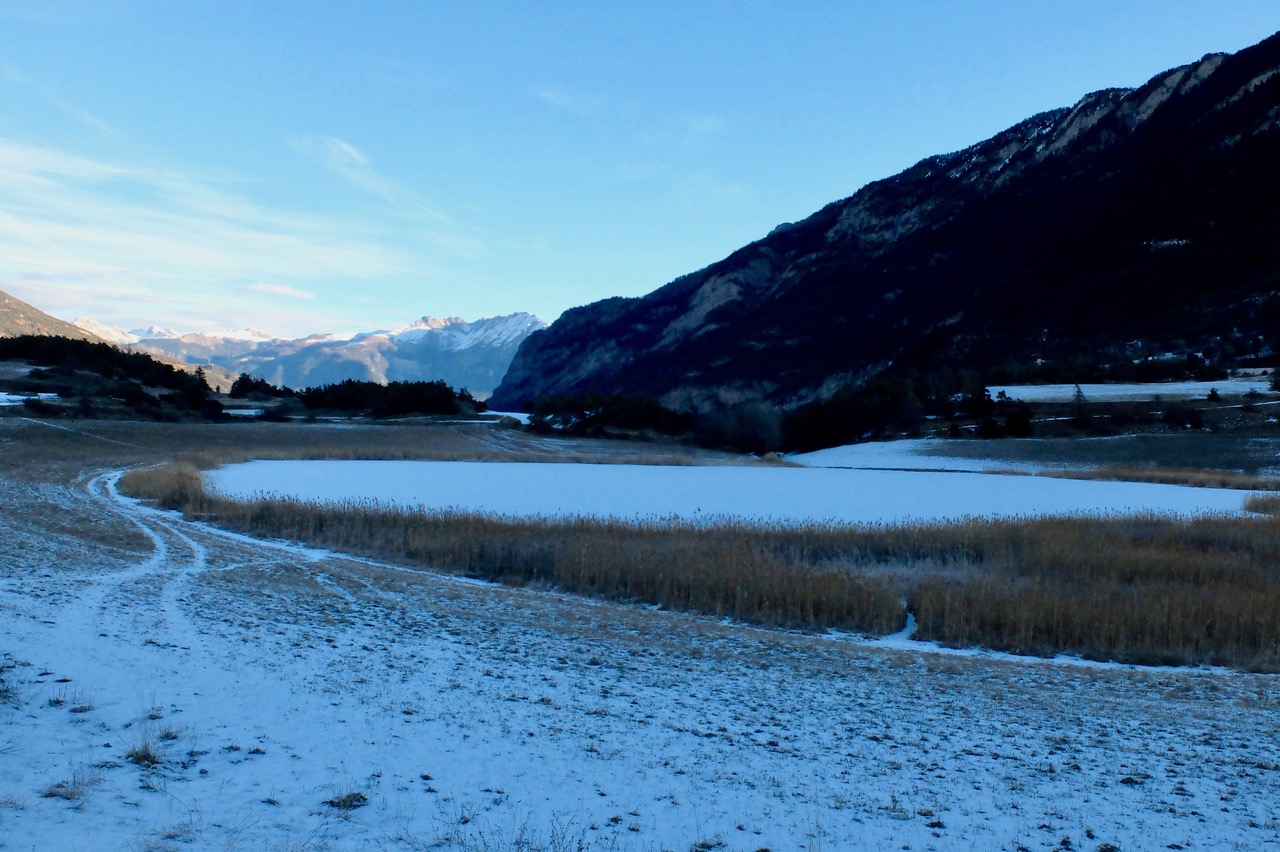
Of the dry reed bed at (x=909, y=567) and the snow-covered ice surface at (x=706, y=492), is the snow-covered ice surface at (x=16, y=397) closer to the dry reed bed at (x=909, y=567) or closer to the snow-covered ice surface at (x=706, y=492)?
the snow-covered ice surface at (x=706, y=492)

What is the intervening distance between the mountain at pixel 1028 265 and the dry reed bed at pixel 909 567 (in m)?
51.2

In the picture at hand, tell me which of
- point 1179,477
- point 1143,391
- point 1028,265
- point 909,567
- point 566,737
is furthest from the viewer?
point 1028,265

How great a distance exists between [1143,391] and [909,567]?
43211 millimetres

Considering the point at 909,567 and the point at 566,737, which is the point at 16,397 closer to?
the point at 909,567

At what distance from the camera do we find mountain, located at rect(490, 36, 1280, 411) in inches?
2982

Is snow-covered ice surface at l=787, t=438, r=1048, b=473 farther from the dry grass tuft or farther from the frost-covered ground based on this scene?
the frost-covered ground

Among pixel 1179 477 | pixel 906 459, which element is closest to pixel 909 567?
pixel 1179 477

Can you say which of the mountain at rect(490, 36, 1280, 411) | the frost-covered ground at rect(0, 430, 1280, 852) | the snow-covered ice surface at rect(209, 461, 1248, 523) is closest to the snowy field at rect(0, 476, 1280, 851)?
the frost-covered ground at rect(0, 430, 1280, 852)

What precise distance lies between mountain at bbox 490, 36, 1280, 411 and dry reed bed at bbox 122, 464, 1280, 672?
51200 millimetres

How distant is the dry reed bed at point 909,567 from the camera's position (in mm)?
11203

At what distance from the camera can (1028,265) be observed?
3942 inches

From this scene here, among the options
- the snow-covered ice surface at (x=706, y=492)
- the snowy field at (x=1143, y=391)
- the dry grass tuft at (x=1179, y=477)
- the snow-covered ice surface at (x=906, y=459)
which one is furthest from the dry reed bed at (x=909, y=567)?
A: the snowy field at (x=1143, y=391)

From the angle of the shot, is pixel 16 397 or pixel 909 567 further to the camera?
pixel 16 397

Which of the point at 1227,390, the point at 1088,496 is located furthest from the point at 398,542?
the point at 1227,390
